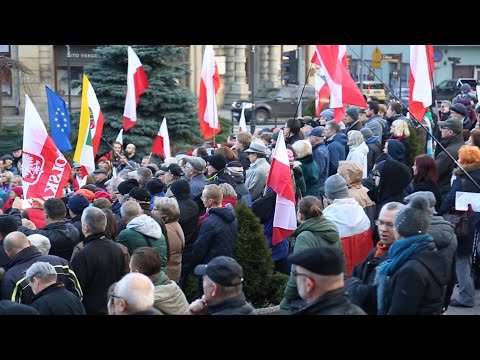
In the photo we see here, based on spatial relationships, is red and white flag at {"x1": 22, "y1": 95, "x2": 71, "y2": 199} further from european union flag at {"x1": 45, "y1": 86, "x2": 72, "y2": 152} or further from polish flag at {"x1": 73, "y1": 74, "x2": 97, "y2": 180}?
european union flag at {"x1": 45, "y1": 86, "x2": 72, "y2": 152}

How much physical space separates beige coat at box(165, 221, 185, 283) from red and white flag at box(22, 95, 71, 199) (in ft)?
Answer: 7.33

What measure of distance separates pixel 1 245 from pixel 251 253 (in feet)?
8.07

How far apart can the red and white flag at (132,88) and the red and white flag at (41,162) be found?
508 cm

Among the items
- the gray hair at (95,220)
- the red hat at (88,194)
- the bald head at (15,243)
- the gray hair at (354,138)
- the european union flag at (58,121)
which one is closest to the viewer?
the bald head at (15,243)

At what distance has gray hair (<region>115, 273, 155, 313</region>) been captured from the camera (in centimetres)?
481

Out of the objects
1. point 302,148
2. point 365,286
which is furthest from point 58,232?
point 302,148

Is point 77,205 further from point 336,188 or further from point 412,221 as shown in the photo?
point 412,221

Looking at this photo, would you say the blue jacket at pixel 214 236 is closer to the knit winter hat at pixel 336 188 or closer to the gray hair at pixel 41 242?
the knit winter hat at pixel 336 188

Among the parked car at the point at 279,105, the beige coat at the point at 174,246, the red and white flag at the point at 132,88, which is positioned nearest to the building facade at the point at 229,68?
the parked car at the point at 279,105

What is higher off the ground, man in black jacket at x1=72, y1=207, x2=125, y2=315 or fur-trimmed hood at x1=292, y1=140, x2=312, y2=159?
fur-trimmed hood at x1=292, y1=140, x2=312, y2=159

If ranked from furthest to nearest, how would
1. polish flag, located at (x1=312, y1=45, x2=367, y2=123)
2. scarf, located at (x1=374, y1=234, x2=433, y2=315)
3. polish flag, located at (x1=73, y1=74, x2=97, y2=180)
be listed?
polish flag, located at (x1=73, y1=74, x2=97, y2=180) → polish flag, located at (x1=312, y1=45, x2=367, y2=123) → scarf, located at (x1=374, y1=234, x2=433, y2=315)

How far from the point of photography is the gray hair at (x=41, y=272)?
5945 millimetres

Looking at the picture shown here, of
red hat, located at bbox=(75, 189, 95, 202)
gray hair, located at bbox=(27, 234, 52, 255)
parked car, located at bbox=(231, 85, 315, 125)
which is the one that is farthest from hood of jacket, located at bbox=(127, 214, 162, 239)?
parked car, located at bbox=(231, 85, 315, 125)

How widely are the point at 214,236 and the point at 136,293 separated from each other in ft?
10.5
